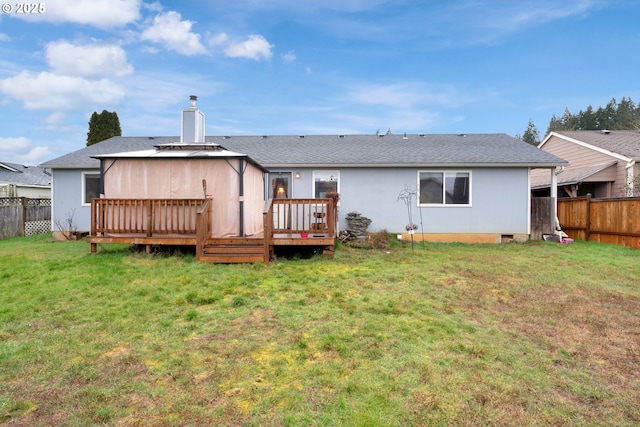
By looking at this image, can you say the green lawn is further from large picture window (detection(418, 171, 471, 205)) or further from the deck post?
large picture window (detection(418, 171, 471, 205))

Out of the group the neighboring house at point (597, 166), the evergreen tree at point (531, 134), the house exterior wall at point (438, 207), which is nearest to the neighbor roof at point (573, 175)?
the neighboring house at point (597, 166)

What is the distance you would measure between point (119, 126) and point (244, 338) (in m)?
21.3

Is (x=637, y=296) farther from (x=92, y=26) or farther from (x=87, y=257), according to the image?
(x=92, y=26)

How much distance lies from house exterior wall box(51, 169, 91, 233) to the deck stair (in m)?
6.37

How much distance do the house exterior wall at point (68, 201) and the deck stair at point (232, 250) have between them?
637 cm

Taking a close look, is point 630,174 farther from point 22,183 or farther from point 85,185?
point 22,183

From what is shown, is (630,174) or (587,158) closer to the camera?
(630,174)

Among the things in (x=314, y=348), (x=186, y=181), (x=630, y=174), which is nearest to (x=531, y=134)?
(x=630, y=174)

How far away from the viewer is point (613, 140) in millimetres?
16453

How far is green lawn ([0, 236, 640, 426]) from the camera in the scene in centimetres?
223

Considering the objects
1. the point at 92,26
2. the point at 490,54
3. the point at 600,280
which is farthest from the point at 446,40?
the point at 92,26

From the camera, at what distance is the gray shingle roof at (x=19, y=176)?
19438 millimetres

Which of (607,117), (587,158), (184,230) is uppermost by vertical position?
(607,117)

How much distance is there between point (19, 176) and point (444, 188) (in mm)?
23772
